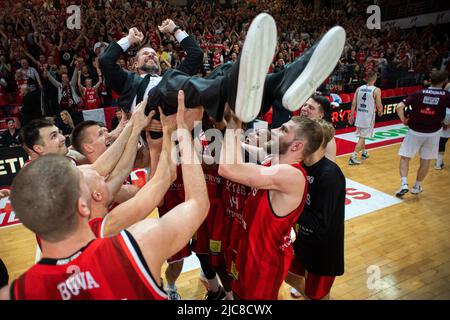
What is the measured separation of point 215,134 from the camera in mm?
2305

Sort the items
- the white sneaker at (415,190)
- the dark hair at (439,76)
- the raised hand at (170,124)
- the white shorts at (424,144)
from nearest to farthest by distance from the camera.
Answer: the raised hand at (170,124), the dark hair at (439,76), the white shorts at (424,144), the white sneaker at (415,190)

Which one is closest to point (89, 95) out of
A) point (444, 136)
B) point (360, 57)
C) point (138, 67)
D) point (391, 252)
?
point (138, 67)

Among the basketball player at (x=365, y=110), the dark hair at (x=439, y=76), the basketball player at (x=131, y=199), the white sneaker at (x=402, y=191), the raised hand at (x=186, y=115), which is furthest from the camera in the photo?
the basketball player at (x=365, y=110)

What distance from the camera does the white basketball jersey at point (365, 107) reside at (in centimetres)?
658

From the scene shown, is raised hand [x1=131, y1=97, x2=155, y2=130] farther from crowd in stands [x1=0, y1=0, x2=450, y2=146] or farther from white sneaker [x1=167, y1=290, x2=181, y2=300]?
crowd in stands [x1=0, y1=0, x2=450, y2=146]

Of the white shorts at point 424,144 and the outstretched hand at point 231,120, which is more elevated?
the outstretched hand at point 231,120

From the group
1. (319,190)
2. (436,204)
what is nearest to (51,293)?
(319,190)

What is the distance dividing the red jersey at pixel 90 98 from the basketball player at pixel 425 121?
249 inches

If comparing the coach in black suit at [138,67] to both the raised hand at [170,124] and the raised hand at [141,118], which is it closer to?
the raised hand at [141,118]

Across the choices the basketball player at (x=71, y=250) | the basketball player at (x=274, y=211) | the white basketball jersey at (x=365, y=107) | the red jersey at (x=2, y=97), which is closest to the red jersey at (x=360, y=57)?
the white basketball jersey at (x=365, y=107)

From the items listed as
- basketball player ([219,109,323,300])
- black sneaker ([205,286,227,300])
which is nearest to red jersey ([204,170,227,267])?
basketball player ([219,109,323,300])

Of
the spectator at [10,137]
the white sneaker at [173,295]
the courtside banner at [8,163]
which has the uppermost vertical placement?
the spectator at [10,137]

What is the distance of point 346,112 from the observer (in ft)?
29.5

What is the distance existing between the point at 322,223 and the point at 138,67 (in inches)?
80.9
